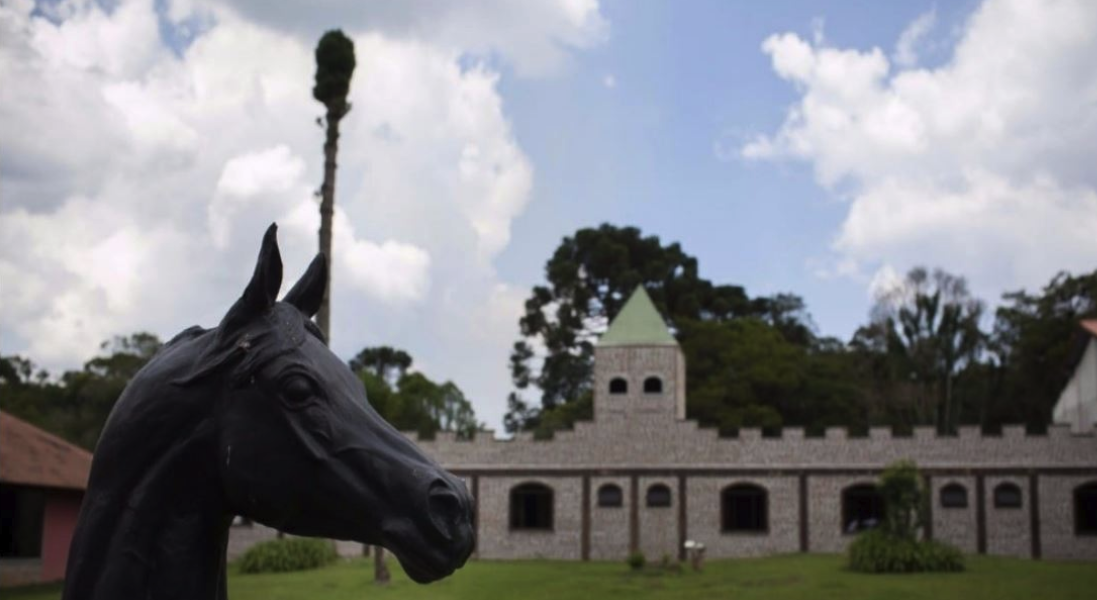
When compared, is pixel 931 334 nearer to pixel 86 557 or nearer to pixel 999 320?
pixel 999 320

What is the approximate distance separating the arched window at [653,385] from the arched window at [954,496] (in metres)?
7.76

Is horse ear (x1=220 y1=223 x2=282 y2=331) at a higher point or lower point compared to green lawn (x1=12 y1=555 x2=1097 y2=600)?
higher

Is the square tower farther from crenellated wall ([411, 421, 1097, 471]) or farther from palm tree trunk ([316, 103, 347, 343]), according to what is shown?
palm tree trunk ([316, 103, 347, 343])

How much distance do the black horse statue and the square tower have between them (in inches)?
1138

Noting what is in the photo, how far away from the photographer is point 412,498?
190 cm

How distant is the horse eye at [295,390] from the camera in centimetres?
198

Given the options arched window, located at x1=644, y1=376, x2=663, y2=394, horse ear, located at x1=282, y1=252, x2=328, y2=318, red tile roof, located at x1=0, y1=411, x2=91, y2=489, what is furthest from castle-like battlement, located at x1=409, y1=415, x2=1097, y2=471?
horse ear, located at x1=282, y1=252, x2=328, y2=318

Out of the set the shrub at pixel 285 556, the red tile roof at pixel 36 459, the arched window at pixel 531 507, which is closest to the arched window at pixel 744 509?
the arched window at pixel 531 507

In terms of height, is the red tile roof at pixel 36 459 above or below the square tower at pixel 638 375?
below

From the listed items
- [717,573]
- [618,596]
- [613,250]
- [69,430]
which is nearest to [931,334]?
[613,250]

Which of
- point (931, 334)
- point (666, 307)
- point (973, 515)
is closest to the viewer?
point (973, 515)

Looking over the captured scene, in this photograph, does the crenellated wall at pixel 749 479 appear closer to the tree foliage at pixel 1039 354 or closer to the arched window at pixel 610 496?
the arched window at pixel 610 496

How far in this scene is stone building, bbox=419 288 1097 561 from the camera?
93.4 ft

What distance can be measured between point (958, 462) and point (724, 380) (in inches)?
544
